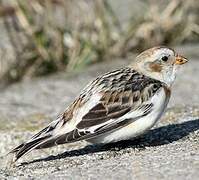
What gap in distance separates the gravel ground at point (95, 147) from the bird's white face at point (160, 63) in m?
0.40

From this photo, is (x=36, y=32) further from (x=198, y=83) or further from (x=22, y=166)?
(x=22, y=166)

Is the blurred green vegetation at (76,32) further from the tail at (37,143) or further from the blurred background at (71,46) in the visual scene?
the tail at (37,143)

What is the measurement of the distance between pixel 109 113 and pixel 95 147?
526mm

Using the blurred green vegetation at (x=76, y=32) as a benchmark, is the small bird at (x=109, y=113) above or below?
below

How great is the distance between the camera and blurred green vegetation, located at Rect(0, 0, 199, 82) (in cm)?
805

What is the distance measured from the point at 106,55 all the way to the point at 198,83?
3.81 feet

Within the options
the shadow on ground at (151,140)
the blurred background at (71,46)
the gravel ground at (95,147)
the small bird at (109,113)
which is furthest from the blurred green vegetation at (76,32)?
the small bird at (109,113)

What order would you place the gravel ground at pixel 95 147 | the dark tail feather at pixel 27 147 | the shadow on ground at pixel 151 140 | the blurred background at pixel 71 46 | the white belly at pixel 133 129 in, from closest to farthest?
the gravel ground at pixel 95 147, the dark tail feather at pixel 27 147, the white belly at pixel 133 129, the shadow on ground at pixel 151 140, the blurred background at pixel 71 46

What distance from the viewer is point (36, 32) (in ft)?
26.6

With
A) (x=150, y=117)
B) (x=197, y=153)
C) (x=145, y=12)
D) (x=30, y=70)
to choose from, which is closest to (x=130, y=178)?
(x=197, y=153)

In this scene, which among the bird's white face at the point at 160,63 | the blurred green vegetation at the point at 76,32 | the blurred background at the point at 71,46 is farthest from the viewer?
the blurred green vegetation at the point at 76,32

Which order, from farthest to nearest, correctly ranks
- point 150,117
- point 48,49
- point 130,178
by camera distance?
1. point 48,49
2. point 150,117
3. point 130,178

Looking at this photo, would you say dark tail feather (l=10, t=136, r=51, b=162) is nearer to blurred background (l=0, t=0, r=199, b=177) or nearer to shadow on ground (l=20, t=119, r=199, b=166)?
shadow on ground (l=20, t=119, r=199, b=166)

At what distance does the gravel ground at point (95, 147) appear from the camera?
13.7 ft
